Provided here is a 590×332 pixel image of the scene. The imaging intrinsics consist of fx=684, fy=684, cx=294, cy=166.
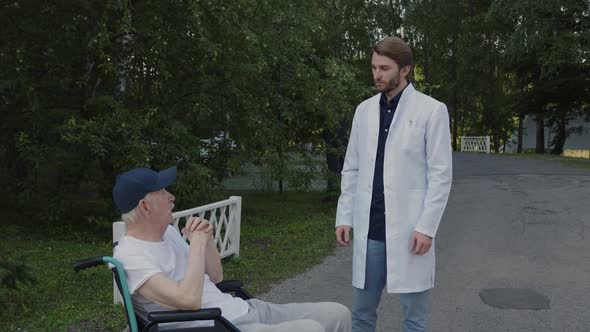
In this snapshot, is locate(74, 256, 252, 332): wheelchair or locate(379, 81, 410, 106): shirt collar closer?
locate(74, 256, 252, 332): wheelchair

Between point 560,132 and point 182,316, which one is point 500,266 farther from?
point 560,132

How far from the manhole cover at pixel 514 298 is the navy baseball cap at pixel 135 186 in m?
3.87

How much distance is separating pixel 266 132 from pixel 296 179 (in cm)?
155

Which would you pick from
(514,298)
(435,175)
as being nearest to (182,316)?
(435,175)

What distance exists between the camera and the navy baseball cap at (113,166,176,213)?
2969 millimetres

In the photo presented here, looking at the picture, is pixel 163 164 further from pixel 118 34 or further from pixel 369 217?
pixel 369 217

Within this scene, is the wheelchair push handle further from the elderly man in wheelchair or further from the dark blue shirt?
the dark blue shirt

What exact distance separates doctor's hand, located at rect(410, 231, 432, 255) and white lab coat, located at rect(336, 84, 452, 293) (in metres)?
0.03

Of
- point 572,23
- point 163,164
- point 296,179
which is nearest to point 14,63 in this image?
point 163,164

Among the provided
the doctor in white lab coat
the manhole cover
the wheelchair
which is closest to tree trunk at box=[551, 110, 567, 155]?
the manhole cover

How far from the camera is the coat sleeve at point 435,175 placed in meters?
3.28

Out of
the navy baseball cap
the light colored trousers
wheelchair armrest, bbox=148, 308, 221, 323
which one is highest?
the navy baseball cap

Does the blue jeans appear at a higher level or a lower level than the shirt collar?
lower

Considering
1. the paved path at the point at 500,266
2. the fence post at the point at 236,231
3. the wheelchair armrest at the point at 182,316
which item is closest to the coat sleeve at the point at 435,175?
the wheelchair armrest at the point at 182,316
